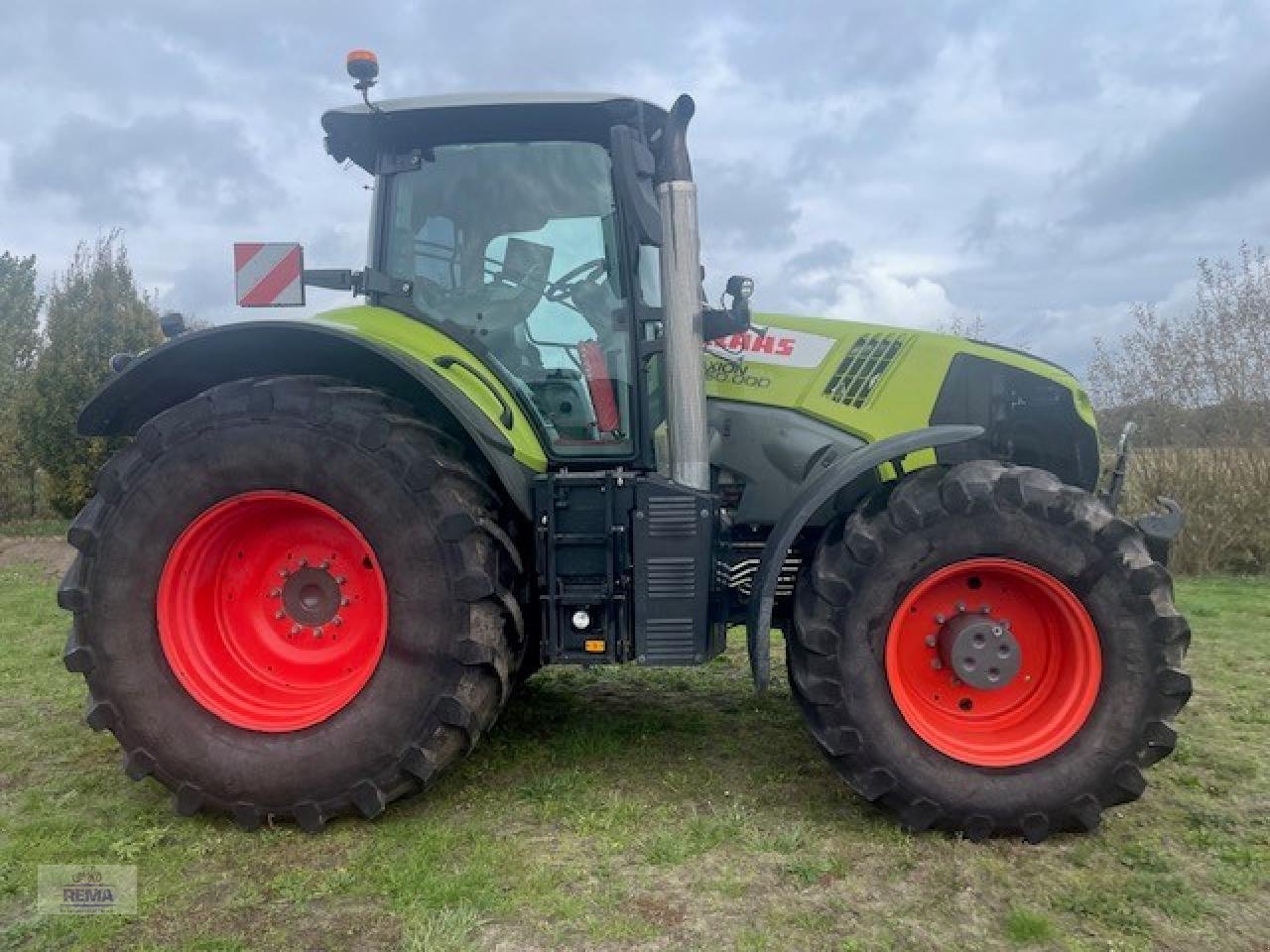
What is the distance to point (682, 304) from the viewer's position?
3.49 metres

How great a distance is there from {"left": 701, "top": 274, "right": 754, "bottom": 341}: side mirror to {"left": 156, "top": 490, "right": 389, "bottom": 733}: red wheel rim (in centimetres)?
147

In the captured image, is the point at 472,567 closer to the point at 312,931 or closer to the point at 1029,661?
the point at 312,931

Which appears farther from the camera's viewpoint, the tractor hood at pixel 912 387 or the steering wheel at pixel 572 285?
the tractor hood at pixel 912 387

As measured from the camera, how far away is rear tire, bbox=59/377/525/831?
323 cm

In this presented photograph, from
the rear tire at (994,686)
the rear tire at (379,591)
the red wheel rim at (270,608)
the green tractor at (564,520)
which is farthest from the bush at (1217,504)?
the red wheel rim at (270,608)

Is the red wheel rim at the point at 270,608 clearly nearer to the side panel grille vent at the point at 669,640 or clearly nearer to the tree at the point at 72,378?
the side panel grille vent at the point at 669,640

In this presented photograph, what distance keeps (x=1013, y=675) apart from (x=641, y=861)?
4.45ft

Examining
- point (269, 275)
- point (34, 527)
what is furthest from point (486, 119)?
point (34, 527)

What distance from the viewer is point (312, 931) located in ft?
8.63

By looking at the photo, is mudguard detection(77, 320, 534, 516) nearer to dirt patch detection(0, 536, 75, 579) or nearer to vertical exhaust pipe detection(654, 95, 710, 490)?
vertical exhaust pipe detection(654, 95, 710, 490)

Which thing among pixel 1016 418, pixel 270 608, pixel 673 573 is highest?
pixel 1016 418

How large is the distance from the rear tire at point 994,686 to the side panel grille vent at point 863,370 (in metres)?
0.73

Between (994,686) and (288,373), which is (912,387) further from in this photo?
→ (288,373)

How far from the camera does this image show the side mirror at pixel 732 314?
3557mm
